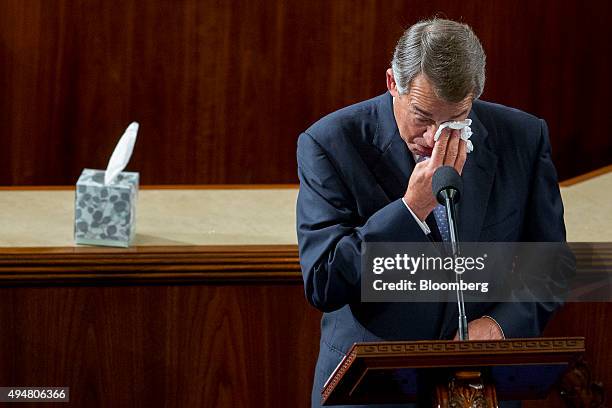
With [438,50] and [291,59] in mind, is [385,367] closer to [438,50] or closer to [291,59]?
[438,50]

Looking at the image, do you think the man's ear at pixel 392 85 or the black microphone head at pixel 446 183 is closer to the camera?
the black microphone head at pixel 446 183

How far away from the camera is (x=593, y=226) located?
361 cm

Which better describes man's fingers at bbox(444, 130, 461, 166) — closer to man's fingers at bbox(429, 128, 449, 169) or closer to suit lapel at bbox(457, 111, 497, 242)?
man's fingers at bbox(429, 128, 449, 169)

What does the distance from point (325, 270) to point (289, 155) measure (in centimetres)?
193

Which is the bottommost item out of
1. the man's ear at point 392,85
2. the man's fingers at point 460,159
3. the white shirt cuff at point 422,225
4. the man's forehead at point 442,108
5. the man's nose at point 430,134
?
the white shirt cuff at point 422,225

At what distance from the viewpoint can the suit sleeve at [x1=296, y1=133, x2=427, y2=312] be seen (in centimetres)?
239

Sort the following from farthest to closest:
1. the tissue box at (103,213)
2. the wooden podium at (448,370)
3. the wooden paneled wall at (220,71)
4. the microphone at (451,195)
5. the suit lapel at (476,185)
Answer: the wooden paneled wall at (220,71) → the tissue box at (103,213) → the suit lapel at (476,185) → the microphone at (451,195) → the wooden podium at (448,370)

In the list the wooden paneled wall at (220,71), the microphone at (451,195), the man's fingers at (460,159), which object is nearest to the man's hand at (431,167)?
the man's fingers at (460,159)

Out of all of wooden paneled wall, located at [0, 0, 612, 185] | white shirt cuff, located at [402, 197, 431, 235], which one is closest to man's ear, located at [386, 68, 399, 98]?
white shirt cuff, located at [402, 197, 431, 235]

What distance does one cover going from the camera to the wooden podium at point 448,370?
2047 mm

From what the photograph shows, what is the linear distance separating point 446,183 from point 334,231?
0.30 metres

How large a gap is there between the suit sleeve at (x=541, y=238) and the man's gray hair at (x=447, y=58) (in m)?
0.25

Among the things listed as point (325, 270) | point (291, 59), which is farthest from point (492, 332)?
point (291, 59)

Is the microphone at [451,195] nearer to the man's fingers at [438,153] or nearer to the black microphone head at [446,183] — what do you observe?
the black microphone head at [446,183]
